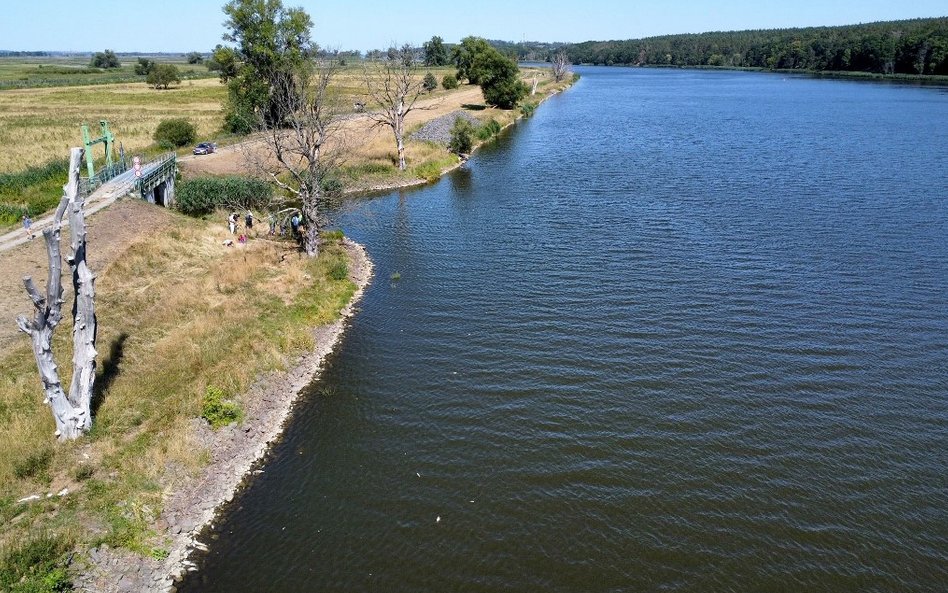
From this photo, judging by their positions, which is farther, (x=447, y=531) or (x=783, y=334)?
(x=783, y=334)

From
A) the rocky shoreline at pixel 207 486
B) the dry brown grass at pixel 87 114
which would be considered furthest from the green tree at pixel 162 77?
the rocky shoreline at pixel 207 486

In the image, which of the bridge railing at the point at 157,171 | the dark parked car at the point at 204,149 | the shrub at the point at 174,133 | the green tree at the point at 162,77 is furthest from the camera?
the green tree at the point at 162,77

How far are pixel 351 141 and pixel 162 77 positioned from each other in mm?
90693

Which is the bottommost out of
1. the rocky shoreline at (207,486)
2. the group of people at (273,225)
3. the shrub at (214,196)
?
the rocky shoreline at (207,486)

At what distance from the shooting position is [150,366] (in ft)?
85.5

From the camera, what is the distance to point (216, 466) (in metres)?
21.8

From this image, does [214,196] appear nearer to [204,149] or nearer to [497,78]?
[204,149]

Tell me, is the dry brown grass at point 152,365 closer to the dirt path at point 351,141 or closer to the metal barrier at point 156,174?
the metal barrier at point 156,174

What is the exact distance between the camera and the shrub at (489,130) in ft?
294

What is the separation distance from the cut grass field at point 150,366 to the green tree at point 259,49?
39.5 meters

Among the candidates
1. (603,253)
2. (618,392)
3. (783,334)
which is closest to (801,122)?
(603,253)

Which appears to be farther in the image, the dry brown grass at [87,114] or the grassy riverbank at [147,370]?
the dry brown grass at [87,114]

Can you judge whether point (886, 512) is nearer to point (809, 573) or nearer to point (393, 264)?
point (809, 573)

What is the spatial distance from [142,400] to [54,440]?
10.6ft
